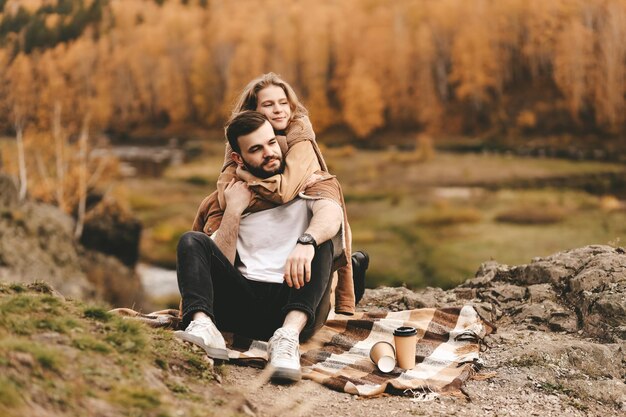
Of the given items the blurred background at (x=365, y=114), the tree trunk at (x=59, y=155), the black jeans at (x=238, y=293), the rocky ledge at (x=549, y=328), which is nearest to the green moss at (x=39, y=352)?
the black jeans at (x=238, y=293)

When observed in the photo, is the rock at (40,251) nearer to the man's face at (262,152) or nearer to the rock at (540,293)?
the rock at (540,293)

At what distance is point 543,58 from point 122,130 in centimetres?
2085

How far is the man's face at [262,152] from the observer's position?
16.2 feet

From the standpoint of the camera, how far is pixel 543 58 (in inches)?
1298

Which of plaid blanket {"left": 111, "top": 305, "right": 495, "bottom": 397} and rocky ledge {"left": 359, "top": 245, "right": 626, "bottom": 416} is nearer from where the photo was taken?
plaid blanket {"left": 111, "top": 305, "right": 495, "bottom": 397}

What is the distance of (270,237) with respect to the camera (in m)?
5.06

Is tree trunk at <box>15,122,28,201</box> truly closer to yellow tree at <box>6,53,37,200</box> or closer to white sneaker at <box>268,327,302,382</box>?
yellow tree at <box>6,53,37,200</box>

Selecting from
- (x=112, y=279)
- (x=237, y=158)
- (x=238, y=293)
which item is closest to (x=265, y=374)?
(x=238, y=293)

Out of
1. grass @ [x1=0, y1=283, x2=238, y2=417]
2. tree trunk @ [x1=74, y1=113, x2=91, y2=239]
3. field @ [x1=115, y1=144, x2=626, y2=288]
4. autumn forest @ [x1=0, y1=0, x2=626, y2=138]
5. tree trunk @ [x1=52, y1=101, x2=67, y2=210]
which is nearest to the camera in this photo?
grass @ [x1=0, y1=283, x2=238, y2=417]

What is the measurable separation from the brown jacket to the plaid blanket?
1.48ft

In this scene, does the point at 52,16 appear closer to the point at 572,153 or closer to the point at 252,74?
the point at 252,74

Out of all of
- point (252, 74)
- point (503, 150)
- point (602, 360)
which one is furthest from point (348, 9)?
point (602, 360)

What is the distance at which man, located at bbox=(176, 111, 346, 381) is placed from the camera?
179 inches

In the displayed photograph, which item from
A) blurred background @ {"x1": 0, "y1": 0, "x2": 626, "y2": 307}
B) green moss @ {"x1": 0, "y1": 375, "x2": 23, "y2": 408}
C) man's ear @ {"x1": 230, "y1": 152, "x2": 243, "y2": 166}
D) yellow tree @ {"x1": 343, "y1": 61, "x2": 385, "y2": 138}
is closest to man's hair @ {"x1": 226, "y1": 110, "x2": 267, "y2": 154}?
man's ear @ {"x1": 230, "y1": 152, "x2": 243, "y2": 166}
